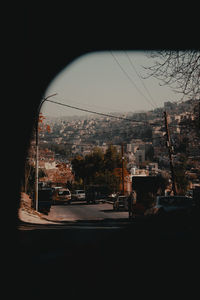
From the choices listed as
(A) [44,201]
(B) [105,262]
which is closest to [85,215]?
(A) [44,201]

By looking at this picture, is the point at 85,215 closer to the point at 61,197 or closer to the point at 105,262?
the point at 61,197

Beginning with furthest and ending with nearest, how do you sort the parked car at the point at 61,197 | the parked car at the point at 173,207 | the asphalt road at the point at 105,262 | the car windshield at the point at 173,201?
the parked car at the point at 61,197
the car windshield at the point at 173,201
the parked car at the point at 173,207
the asphalt road at the point at 105,262

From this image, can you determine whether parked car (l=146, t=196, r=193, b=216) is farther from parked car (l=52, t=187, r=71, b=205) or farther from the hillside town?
parked car (l=52, t=187, r=71, b=205)

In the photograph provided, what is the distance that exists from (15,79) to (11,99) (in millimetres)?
297

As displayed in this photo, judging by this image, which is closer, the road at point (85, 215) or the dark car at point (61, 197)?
the road at point (85, 215)

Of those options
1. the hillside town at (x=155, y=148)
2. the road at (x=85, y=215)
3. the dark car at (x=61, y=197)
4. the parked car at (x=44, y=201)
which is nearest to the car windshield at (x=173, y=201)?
the hillside town at (x=155, y=148)

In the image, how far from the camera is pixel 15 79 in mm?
6160

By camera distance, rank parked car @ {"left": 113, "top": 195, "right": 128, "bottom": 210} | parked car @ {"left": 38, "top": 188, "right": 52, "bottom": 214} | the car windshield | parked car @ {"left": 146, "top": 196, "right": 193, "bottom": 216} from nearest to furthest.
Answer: parked car @ {"left": 146, "top": 196, "right": 193, "bottom": 216} < the car windshield < parked car @ {"left": 38, "top": 188, "right": 52, "bottom": 214} < parked car @ {"left": 113, "top": 195, "right": 128, "bottom": 210}

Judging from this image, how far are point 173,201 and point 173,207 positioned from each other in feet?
3.16

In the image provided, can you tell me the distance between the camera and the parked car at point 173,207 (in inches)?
525

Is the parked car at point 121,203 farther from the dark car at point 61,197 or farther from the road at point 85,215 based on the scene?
the dark car at point 61,197

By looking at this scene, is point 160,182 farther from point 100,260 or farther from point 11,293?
point 11,293

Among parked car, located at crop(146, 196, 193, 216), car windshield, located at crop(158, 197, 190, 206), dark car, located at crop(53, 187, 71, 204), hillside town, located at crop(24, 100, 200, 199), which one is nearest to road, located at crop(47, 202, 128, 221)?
hillside town, located at crop(24, 100, 200, 199)

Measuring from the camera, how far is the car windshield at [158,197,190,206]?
1448cm
